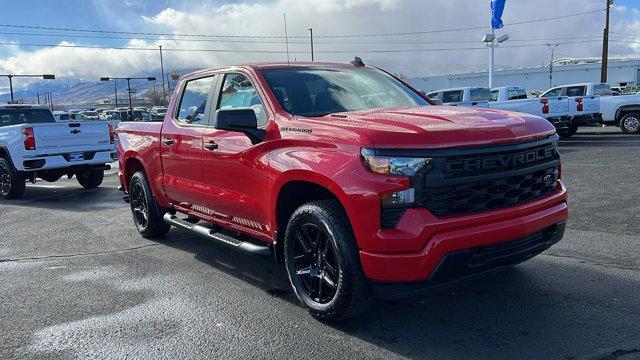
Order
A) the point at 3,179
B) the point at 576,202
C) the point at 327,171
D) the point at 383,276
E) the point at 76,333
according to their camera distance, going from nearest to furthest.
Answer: the point at 383,276
the point at 327,171
the point at 76,333
the point at 576,202
the point at 3,179

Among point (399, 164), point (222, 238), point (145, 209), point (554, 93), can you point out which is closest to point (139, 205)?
point (145, 209)

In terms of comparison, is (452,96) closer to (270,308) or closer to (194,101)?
(194,101)

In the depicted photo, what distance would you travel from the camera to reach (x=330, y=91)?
4.78 meters

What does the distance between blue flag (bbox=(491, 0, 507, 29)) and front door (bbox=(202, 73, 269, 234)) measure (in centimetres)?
2085

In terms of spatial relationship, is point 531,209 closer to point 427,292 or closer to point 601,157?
point 427,292

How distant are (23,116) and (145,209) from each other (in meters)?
8.58

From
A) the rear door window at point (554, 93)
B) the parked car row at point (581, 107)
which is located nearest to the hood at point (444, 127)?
the parked car row at point (581, 107)

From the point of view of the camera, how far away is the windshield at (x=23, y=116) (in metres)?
13.0

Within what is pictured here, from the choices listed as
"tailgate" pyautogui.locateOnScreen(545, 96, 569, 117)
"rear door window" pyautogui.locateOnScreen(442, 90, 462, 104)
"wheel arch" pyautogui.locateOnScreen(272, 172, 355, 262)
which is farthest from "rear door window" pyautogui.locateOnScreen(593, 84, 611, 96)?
"wheel arch" pyautogui.locateOnScreen(272, 172, 355, 262)

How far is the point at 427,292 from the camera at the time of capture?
3492mm

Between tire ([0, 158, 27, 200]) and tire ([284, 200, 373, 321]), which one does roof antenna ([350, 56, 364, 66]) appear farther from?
tire ([0, 158, 27, 200])

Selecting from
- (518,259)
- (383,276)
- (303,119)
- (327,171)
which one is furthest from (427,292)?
(303,119)

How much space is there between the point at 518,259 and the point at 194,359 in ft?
7.56

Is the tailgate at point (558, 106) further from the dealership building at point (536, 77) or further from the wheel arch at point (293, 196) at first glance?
the dealership building at point (536, 77)
